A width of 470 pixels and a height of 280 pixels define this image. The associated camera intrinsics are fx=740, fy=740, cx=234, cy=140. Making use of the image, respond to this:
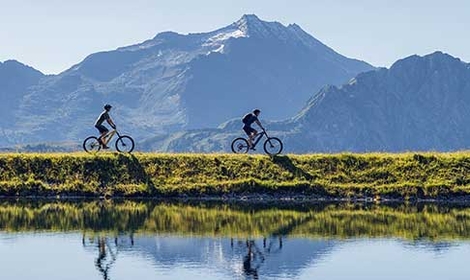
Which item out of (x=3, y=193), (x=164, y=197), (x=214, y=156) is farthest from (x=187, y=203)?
(x=3, y=193)

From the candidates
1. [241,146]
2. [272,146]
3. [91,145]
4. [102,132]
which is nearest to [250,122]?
[241,146]

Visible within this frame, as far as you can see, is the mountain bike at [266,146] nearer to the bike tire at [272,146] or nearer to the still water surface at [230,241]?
the bike tire at [272,146]

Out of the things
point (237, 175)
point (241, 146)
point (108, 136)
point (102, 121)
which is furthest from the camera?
point (241, 146)

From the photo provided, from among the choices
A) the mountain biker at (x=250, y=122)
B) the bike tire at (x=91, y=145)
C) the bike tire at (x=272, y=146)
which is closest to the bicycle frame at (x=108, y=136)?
the bike tire at (x=91, y=145)

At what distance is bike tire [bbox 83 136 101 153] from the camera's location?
188 ft

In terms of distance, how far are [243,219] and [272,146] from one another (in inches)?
709

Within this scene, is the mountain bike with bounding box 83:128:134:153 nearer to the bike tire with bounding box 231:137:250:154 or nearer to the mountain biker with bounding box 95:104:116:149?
the mountain biker with bounding box 95:104:116:149

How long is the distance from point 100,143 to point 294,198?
1563cm

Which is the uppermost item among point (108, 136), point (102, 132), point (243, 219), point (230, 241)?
point (102, 132)

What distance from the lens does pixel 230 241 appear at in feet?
114

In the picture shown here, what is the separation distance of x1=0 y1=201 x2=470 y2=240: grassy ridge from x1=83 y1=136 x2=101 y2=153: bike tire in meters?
8.51

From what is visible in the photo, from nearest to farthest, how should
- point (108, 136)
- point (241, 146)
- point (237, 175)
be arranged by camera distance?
point (237, 175), point (108, 136), point (241, 146)

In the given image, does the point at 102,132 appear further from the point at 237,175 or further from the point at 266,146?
the point at 266,146

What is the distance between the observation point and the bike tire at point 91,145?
5741 centimetres
